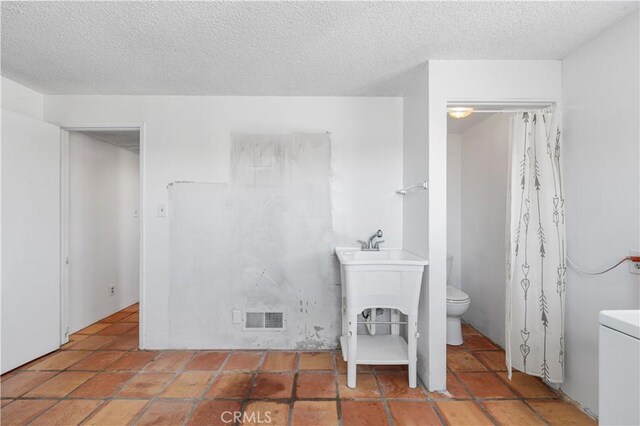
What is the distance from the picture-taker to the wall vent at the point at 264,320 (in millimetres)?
2555

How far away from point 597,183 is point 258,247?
235cm

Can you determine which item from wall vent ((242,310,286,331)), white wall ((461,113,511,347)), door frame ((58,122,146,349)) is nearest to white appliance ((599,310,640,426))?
white wall ((461,113,511,347))

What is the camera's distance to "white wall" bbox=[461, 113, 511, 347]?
258 centimetres

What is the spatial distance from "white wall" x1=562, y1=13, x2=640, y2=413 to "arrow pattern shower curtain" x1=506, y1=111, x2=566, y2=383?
3.1 inches

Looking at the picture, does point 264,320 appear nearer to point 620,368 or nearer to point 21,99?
point 620,368

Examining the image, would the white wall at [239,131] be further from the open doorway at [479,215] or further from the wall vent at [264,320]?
the open doorway at [479,215]

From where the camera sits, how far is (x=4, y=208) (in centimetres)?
Result: 209

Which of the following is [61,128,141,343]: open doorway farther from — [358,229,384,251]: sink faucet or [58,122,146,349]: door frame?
[358,229,384,251]: sink faucet

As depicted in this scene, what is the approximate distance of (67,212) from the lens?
8.63 ft

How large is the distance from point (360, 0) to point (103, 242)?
3.47 metres

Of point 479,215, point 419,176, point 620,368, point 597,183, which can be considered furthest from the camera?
point 479,215

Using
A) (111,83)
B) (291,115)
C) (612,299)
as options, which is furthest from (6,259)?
(612,299)

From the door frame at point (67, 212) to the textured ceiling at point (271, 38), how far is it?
35 cm

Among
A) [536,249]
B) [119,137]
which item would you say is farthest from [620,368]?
[119,137]
